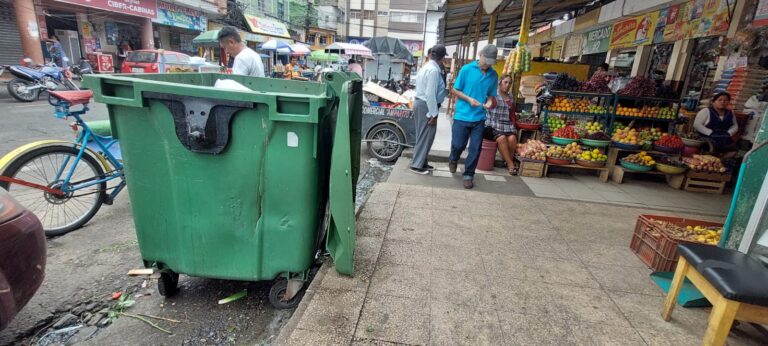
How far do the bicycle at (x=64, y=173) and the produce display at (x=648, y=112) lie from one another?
6.93 metres

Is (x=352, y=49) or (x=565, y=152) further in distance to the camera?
(x=352, y=49)

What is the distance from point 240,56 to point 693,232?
5014 mm

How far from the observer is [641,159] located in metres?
5.61

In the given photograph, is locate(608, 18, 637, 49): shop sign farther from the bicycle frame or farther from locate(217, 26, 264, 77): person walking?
the bicycle frame

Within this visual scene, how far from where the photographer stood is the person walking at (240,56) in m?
4.62

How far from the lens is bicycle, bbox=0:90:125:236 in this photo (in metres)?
3.35

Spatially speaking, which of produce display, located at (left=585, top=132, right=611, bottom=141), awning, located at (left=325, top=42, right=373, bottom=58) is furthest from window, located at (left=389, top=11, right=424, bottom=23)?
produce display, located at (left=585, top=132, right=611, bottom=141)

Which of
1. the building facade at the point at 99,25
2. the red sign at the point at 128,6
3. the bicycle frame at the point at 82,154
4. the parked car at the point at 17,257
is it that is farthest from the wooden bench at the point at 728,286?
the red sign at the point at 128,6

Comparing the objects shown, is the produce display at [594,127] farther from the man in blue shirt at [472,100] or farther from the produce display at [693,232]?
the produce display at [693,232]

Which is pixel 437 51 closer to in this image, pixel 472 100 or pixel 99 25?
pixel 472 100

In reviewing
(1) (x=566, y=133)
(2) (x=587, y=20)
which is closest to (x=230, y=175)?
(1) (x=566, y=133)

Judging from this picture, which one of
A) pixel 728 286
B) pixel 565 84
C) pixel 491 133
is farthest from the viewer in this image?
pixel 565 84

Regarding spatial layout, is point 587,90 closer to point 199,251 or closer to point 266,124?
point 266,124

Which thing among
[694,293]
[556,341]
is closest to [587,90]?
[694,293]
